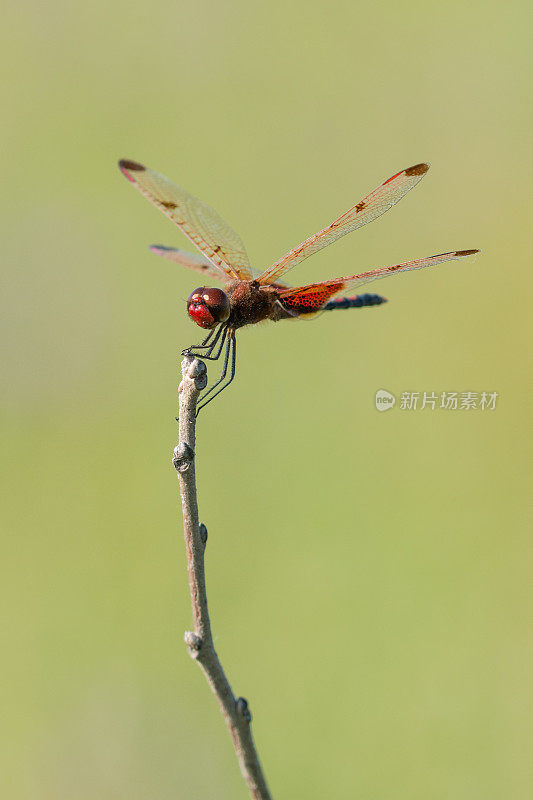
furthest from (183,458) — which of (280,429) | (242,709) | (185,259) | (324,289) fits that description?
(280,429)

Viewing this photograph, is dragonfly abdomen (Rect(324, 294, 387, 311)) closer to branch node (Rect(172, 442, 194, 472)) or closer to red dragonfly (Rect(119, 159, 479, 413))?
red dragonfly (Rect(119, 159, 479, 413))

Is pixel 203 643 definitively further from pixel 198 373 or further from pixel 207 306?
pixel 207 306

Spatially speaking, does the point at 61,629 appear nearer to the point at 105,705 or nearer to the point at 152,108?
the point at 105,705

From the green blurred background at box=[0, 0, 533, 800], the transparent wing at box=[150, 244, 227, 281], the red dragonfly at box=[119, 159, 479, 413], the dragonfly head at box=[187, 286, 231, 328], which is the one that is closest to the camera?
the dragonfly head at box=[187, 286, 231, 328]

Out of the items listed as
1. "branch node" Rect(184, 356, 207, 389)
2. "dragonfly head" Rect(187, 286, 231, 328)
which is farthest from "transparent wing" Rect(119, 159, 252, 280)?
"branch node" Rect(184, 356, 207, 389)

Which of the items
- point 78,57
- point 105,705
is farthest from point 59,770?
point 78,57
